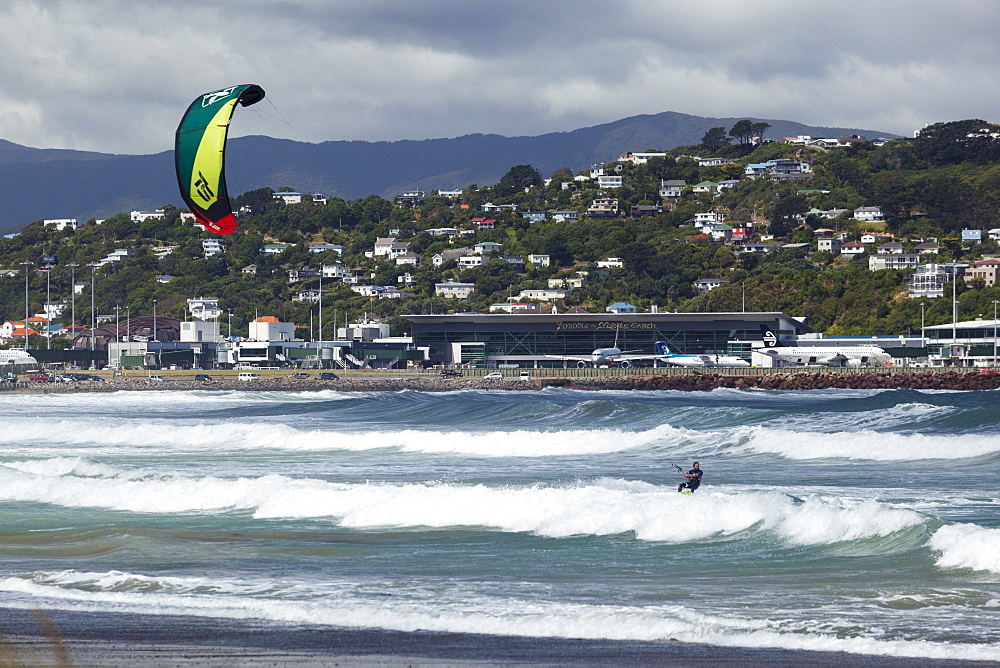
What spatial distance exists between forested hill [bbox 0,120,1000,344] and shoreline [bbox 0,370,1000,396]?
117ft

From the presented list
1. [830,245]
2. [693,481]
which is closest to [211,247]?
[830,245]

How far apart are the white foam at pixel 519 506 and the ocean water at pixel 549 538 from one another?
47mm

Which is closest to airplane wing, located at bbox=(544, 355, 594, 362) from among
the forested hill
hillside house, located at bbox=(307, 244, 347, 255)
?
the forested hill

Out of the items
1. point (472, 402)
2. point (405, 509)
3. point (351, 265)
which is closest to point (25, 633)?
point (405, 509)

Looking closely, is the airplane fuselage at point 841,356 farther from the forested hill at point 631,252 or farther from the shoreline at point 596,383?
the forested hill at point 631,252

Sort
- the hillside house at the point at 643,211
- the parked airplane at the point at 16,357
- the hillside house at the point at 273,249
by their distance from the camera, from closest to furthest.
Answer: the parked airplane at the point at 16,357 < the hillside house at the point at 273,249 < the hillside house at the point at 643,211

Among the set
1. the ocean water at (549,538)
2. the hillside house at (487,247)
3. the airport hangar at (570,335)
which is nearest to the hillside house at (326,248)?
the hillside house at (487,247)

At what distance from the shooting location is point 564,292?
14588 cm

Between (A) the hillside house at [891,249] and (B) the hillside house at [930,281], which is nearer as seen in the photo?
(B) the hillside house at [930,281]

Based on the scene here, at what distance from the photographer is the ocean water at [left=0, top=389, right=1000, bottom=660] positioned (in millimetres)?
12180

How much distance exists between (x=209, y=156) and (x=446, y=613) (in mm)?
5821

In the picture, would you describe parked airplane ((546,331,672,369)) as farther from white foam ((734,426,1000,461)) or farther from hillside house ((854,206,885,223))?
hillside house ((854,206,885,223))

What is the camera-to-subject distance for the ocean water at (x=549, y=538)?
12.2 meters

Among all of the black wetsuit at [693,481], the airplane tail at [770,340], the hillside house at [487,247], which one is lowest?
the black wetsuit at [693,481]
